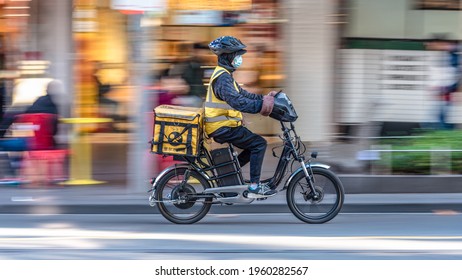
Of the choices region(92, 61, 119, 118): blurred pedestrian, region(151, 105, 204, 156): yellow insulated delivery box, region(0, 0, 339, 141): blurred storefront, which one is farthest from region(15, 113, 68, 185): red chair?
region(92, 61, 119, 118): blurred pedestrian

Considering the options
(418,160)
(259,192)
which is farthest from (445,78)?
(259,192)

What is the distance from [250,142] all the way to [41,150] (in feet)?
12.9

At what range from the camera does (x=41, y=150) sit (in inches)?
447

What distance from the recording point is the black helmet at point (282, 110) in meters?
8.30

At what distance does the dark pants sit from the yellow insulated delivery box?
0.23 m

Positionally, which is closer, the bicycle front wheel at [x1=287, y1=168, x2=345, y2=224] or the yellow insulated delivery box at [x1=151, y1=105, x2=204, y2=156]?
the yellow insulated delivery box at [x1=151, y1=105, x2=204, y2=156]

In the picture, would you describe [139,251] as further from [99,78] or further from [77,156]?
[99,78]

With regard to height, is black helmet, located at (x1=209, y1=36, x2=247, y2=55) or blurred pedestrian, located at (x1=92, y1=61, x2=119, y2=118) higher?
black helmet, located at (x1=209, y1=36, x2=247, y2=55)

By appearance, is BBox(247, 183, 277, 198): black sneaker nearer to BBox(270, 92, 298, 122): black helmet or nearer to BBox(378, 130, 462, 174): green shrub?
BBox(270, 92, 298, 122): black helmet

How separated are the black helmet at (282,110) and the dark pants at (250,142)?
0.30 m

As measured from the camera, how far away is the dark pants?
8461 mm

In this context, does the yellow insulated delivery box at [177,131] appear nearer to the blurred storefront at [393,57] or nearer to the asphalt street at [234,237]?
the asphalt street at [234,237]

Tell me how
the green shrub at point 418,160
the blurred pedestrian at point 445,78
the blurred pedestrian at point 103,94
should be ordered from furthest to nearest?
the blurred pedestrian at point 103,94 → the blurred pedestrian at point 445,78 → the green shrub at point 418,160

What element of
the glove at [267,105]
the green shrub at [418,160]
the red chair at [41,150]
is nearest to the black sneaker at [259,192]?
the glove at [267,105]
